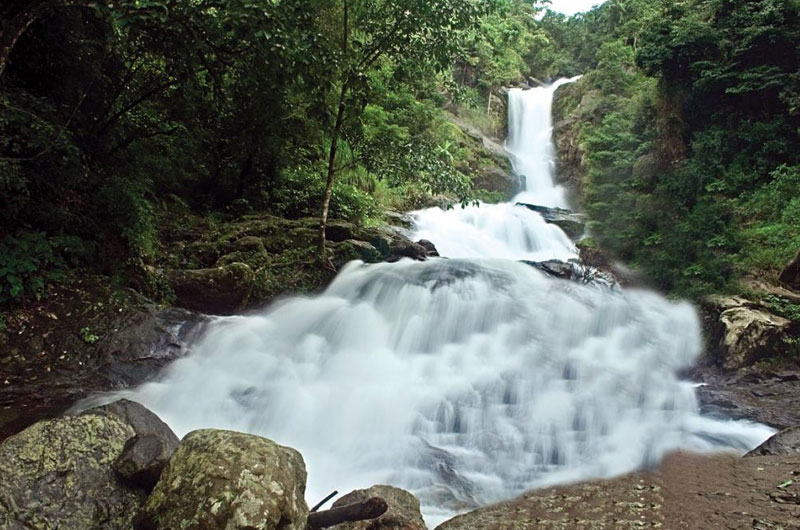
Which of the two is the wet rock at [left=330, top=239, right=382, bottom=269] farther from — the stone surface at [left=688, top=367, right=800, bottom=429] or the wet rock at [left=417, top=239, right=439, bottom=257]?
the stone surface at [left=688, top=367, right=800, bottom=429]

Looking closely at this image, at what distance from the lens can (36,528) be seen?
2586 millimetres

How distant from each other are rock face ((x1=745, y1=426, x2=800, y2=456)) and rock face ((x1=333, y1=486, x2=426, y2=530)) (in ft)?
10.8

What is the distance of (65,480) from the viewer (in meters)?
2.83

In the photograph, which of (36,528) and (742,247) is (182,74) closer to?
(36,528)

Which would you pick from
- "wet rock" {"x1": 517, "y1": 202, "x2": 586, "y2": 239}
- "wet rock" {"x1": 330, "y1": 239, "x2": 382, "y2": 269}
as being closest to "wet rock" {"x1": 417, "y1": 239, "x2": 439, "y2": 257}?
"wet rock" {"x1": 330, "y1": 239, "x2": 382, "y2": 269}

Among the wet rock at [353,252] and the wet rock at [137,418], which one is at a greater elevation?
the wet rock at [353,252]

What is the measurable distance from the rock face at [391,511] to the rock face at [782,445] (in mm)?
3302

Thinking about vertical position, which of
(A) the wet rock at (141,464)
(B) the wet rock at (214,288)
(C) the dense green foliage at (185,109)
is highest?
(C) the dense green foliage at (185,109)

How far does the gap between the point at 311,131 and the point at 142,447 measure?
7753 mm

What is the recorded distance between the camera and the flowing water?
14.6ft

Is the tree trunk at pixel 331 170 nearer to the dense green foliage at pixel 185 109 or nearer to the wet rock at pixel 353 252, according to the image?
the dense green foliage at pixel 185 109

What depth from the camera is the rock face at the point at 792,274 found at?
23.4ft

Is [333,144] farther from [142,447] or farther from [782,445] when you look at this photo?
[782,445]

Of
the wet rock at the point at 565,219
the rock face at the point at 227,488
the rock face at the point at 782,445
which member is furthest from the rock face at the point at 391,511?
the wet rock at the point at 565,219
